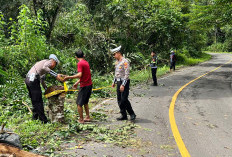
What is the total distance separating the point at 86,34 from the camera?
51.3 feet

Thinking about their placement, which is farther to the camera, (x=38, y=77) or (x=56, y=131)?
(x=38, y=77)

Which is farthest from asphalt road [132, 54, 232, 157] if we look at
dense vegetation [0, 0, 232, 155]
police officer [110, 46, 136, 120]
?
dense vegetation [0, 0, 232, 155]

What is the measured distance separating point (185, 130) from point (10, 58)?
823 cm

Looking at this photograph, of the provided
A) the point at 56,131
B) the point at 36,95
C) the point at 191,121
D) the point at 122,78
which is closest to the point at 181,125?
the point at 191,121

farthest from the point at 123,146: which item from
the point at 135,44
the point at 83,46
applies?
the point at 135,44

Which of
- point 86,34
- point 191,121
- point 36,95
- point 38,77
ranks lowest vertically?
point 191,121

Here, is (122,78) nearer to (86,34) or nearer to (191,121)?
(191,121)

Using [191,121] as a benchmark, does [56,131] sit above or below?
above

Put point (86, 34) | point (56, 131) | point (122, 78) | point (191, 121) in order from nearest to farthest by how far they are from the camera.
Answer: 1. point (56, 131)
2. point (122, 78)
3. point (191, 121)
4. point (86, 34)

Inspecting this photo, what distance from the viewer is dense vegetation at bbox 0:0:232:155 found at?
9.64 m

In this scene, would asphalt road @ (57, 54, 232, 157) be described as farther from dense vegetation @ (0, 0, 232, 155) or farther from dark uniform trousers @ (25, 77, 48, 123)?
dark uniform trousers @ (25, 77, 48, 123)

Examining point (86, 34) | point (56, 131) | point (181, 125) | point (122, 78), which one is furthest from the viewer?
point (86, 34)

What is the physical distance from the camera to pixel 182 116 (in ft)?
24.2

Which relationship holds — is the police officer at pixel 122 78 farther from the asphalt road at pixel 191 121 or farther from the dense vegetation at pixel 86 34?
the dense vegetation at pixel 86 34
